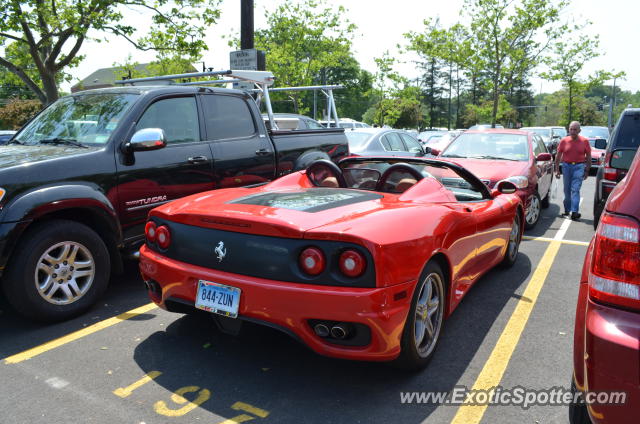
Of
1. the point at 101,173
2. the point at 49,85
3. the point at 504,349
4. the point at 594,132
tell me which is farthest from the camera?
the point at 594,132

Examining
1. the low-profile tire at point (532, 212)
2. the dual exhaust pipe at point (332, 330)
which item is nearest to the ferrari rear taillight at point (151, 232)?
the dual exhaust pipe at point (332, 330)

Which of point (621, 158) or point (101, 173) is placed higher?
point (101, 173)

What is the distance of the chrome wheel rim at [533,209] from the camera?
25.3 feet

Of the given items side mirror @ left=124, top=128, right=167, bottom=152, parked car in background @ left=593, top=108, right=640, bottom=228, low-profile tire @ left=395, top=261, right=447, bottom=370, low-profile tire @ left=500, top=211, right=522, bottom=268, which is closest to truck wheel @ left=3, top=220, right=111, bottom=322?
side mirror @ left=124, top=128, right=167, bottom=152

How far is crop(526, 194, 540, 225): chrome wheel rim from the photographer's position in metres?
7.71

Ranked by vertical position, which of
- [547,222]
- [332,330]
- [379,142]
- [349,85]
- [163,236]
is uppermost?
[349,85]

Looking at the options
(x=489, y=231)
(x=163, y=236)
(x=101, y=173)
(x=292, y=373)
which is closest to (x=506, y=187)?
(x=489, y=231)

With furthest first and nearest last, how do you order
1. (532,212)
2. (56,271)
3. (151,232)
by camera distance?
(532,212) → (56,271) → (151,232)

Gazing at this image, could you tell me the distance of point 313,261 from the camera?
2.67m

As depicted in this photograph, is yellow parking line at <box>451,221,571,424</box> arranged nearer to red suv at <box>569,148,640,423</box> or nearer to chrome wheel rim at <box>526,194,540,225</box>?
red suv at <box>569,148,640,423</box>

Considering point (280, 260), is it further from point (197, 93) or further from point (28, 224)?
point (197, 93)

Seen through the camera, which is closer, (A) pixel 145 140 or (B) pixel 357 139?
(A) pixel 145 140

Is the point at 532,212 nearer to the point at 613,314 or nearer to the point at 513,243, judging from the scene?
the point at 513,243

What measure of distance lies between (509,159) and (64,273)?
653 centimetres
